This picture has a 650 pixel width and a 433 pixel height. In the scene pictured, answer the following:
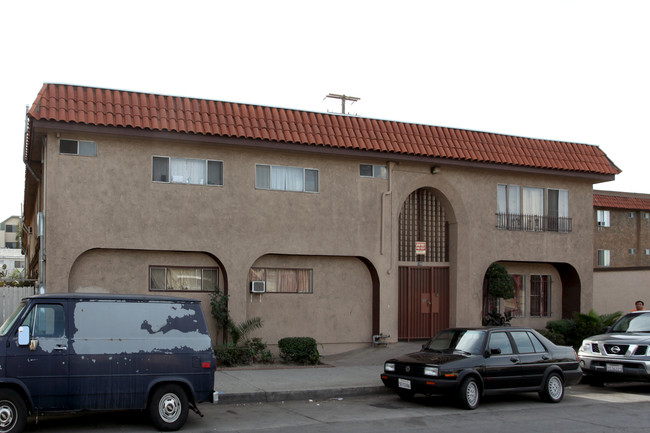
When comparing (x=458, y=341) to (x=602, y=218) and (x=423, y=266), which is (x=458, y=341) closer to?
(x=423, y=266)

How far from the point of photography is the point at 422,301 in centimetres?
2103

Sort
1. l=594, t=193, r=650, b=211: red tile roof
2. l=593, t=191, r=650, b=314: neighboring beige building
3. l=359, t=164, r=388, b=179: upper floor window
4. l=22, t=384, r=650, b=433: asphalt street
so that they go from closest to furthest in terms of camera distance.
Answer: l=22, t=384, r=650, b=433: asphalt street < l=359, t=164, r=388, b=179: upper floor window < l=594, t=193, r=650, b=211: red tile roof < l=593, t=191, r=650, b=314: neighboring beige building

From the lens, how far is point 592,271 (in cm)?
2325

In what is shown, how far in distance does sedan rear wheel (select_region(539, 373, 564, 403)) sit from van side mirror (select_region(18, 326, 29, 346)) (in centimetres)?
946

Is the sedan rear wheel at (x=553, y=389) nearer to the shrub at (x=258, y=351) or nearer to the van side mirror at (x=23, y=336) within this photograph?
the shrub at (x=258, y=351)

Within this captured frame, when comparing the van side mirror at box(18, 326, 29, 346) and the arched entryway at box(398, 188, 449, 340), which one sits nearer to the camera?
the van side mirror at box(18, 326, 29, 346)

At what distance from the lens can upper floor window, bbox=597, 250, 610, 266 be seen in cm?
3741

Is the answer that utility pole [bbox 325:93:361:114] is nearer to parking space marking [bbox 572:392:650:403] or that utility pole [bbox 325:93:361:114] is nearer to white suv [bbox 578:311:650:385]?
white suv [bbox 578:311:650:385]

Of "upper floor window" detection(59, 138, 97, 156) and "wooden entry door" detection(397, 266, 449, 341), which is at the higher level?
"upper floor window" detection(59, 138, 97, 156)

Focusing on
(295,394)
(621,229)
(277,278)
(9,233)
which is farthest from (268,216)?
(9,233)

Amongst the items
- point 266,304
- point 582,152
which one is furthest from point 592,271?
point 266,304

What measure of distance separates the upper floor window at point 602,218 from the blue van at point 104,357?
31.3 metres

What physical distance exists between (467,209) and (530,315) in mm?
4851

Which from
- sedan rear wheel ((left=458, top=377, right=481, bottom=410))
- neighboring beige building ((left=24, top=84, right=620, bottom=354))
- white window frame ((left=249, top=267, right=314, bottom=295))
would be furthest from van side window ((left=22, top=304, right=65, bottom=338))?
white window frame ((left=249, top=267, right=314, bottom=295))
